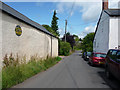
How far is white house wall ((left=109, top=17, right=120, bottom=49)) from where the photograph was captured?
50.5ft

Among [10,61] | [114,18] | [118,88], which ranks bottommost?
[118,88]

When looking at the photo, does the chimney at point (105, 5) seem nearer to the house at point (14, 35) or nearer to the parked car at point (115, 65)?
the house at point (14, 35)

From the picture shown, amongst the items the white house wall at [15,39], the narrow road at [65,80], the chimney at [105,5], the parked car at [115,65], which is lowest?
the narrow road at [65,80]

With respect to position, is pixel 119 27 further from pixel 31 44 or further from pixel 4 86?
pixel 4 86

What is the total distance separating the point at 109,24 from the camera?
15.7 metres

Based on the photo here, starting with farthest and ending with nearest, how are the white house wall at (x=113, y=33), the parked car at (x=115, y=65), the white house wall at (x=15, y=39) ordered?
the white house wall at (x=113, y=33)
the white house wall at (x=15, y=39)
the parked car at (x=115, y=65)

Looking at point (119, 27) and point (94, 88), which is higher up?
point (119, 27)

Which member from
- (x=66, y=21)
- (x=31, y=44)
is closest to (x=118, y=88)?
(x=31, y=44)

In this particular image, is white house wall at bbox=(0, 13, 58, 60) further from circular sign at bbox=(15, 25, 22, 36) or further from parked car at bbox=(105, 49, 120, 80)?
parked car at bbox=(105, 49, 120, 80)

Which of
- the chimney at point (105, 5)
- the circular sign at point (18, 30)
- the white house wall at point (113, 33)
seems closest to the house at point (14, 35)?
the circular sign at point (18, 30)

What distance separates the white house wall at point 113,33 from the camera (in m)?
15.4

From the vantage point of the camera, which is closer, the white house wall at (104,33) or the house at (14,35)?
the house at (14,35)

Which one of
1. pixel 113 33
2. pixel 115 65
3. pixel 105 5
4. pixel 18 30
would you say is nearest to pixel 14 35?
pixel 18 30

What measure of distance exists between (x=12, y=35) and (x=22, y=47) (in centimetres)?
149
